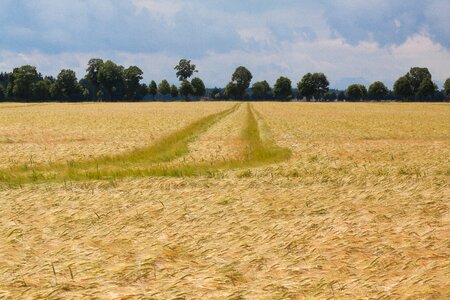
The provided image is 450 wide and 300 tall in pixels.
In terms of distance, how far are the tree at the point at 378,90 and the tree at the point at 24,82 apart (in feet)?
448

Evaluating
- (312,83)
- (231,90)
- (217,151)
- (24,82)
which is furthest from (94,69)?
(217,151)

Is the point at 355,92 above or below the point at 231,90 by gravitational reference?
below

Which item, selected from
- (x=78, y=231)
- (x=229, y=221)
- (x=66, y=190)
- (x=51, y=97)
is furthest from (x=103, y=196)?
(x=51, y=97)

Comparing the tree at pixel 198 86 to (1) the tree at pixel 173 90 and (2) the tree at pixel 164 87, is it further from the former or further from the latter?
(2) the tree at pixel 164 87

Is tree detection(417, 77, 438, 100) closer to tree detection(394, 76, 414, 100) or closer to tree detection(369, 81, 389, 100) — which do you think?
tree detection(394, 76, 414, 100)

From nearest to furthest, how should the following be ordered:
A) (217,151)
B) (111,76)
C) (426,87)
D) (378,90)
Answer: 1. (217,151)
2. (111,76)
3. (426,87)
4. (378,90)

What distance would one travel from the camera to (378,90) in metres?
195

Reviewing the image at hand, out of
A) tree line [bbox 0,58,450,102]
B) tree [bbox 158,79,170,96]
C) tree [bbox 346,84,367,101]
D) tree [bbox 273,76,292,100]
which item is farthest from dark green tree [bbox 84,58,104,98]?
tree [bbox 346,84,367,101]

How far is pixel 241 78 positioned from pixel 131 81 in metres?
43.7

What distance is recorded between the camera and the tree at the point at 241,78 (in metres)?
179

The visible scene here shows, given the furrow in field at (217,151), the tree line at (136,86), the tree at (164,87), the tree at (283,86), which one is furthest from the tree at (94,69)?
the furrow in field at (217,151)

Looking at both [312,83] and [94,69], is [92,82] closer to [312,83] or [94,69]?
[94,69]

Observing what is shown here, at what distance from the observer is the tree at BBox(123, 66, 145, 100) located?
16550 centimetres

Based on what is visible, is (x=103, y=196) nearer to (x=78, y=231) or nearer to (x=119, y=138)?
(x=78, y=231)
